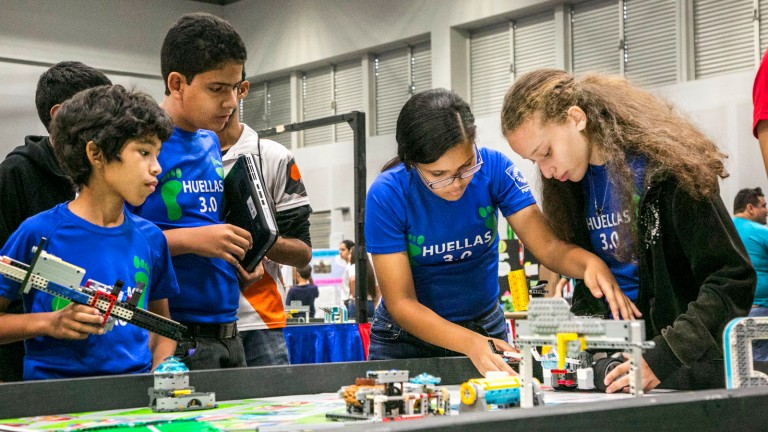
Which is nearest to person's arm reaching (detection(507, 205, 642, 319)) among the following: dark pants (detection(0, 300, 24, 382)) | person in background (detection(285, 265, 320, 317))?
dark pants (detection(0, 300, 24, 382))

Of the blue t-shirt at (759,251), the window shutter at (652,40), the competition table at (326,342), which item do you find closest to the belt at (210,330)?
the competition table at (326,342)

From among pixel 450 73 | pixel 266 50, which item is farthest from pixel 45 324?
pixel 266 50

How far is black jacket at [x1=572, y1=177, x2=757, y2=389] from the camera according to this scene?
5.56 feet

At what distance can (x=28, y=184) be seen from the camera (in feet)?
7.13

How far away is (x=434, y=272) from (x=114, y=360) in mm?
909

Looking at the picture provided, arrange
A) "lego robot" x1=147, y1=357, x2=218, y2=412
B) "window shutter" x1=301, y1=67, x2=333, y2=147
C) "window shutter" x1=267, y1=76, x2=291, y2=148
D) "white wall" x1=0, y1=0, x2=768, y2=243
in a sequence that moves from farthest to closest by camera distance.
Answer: "window shutter" x1=267, y1=76, x2=291, y2=148, "window shutter" x1=301, y1=67, x2=333, y2=147, "white wall" x1=0, y1=0, x2=768, y2=243, "lego robot" x1=147, y1=357, x2=218, y2=412

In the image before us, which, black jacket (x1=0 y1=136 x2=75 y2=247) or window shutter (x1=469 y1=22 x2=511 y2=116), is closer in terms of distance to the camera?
black jacket (x1=0 y1=136 x2=75 y2=247)

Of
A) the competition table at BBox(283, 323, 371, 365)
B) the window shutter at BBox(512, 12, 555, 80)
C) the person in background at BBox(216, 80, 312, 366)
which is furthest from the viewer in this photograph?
the window shutter at BBox(512, 12, 555, 80)

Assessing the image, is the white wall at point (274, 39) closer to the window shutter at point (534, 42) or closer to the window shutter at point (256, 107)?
the window shutter at point (534, 42)

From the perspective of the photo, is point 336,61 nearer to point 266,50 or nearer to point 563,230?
point 266,50

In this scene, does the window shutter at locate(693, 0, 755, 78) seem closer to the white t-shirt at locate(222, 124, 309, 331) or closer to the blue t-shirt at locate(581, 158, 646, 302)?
the white t-shirt at locate(222, 124, 309, 331)

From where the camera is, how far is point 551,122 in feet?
6.43

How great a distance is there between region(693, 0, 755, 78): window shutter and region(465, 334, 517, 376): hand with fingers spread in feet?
24.2

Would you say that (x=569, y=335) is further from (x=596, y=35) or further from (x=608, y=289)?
(x=596, y=35)
